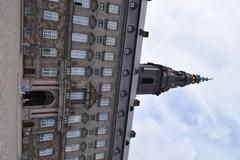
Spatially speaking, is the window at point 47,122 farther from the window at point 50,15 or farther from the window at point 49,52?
the window at point 50,15

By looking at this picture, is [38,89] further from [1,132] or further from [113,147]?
[1,132]

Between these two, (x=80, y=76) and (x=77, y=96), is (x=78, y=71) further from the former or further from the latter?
(x=77, y=96)

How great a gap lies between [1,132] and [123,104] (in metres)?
27.3

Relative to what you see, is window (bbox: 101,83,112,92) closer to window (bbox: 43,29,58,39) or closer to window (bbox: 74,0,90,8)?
window (bbox: 43,29,58,39)

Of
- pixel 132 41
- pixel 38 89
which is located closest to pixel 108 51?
pixel 132 41

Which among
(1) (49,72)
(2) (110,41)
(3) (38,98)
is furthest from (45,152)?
(2) (110,41)

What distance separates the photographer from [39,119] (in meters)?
39.0

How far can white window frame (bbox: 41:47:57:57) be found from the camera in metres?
37.9

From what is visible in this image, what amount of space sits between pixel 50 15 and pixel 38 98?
10.4 m

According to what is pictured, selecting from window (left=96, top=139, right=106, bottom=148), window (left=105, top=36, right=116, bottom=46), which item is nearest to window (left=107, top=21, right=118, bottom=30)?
window (left=105, top=36, right=116, bottom=46)

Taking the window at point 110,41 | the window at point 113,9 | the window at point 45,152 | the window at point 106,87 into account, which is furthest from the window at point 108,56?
the window at point 45,152

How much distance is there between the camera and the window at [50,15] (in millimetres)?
37344

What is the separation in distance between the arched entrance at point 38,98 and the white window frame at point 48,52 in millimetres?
4551

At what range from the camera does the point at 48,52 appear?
38.2 m
